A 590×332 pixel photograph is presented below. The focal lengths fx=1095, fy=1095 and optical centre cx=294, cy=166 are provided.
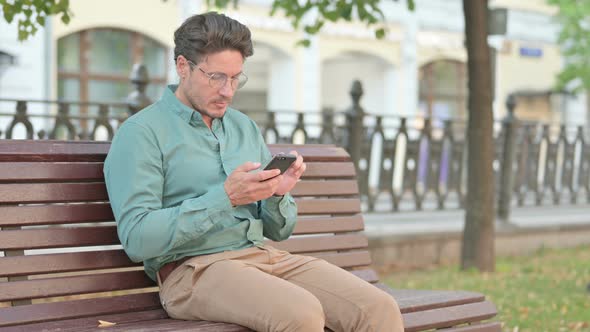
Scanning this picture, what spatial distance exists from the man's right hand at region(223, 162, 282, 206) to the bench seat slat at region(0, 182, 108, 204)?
708mm

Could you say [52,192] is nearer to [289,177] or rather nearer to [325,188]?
[289,177]

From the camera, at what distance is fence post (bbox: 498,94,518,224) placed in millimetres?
12008

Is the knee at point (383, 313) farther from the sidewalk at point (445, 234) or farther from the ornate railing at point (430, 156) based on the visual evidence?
the sidewalk at point (445, 234)

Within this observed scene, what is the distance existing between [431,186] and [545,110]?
68.5 ft

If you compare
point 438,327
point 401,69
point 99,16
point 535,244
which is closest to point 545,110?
point 401,69

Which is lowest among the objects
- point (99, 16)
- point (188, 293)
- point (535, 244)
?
point (535, 244)

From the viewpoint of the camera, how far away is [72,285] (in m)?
3.96

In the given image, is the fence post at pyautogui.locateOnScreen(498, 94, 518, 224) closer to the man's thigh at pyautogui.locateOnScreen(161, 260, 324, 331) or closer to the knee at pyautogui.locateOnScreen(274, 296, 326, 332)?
the man's thigh at pyautogui.locateOnScreen(161, 260, 324, 331)

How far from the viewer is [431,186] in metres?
11.8

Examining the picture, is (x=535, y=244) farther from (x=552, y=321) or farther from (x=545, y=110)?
(x=545, y=110)

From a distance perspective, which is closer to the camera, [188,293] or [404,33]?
[188,293]

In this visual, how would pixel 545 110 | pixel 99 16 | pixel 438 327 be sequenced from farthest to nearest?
1. pixel 545 110
2. pixel 99 16
3. pixel 438 327

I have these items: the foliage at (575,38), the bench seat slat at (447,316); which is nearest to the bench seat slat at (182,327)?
the bench seat slat at (447,316)

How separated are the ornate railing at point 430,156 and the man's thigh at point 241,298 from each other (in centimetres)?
546
